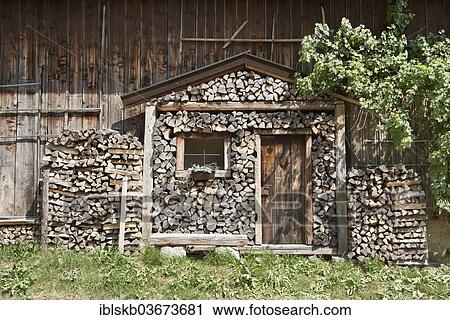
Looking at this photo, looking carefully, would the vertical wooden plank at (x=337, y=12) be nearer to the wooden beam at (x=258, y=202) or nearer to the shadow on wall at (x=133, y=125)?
the wooden beam at (x=258, y=202)

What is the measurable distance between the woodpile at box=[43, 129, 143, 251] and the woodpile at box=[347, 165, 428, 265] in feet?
12.3

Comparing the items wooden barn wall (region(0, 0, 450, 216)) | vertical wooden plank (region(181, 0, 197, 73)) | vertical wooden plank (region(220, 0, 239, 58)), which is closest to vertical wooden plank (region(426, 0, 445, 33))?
wooden barn wall (region(0, 0, 450, 216))

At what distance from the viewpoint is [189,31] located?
34.8 feet

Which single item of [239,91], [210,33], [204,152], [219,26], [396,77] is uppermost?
[219,26]

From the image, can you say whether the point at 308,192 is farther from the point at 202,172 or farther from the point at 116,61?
the point at 116,61

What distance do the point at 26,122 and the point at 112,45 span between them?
221 centimetres

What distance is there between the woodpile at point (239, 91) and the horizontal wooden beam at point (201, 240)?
2.42m

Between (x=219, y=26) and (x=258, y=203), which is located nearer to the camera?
(x=258, y=203)

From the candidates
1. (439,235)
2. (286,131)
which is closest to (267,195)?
(286,131)

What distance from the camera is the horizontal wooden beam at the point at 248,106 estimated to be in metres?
9.79

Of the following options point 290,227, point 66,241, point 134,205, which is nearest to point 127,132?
point 134,205

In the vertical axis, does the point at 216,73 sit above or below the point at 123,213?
above

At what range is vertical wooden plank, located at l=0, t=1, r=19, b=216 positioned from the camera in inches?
408

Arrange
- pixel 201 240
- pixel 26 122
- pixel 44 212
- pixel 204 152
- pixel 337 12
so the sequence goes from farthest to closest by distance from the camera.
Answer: pixel 337 12
pixel 26 122
pixel 204 152
pixel 44 212
pixel 201 240
